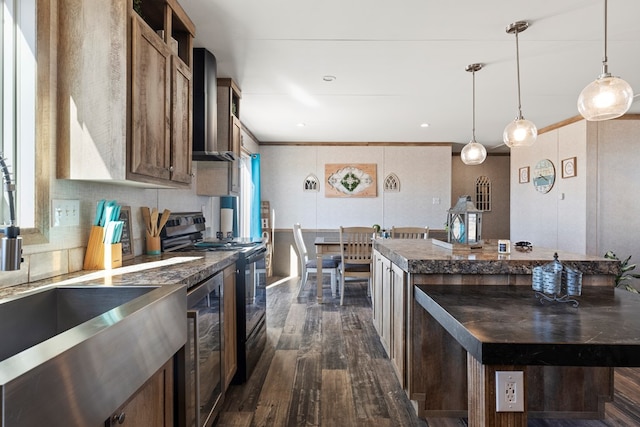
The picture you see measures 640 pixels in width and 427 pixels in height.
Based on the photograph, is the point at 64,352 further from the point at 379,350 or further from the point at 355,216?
the point at 355,216

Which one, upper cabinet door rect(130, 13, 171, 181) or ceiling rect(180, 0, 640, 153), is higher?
ceiling rect(180, 0, 640, 153)

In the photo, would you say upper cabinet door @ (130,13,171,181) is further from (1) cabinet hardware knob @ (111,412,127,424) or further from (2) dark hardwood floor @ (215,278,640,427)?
(2) dark hardwood floor @ (215,278,640,427)

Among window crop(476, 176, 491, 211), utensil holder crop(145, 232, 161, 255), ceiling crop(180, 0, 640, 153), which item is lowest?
utensil holder crop(145, 232, 161, 255)

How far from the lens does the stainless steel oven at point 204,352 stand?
4.77ft

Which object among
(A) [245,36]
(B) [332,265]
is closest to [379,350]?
(B) [332,265]

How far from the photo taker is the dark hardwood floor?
1.97 metres

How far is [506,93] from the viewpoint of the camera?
A: 149 inches

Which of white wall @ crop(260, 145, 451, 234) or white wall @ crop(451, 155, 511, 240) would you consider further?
white wall @ crop(451, 155, 511, 240)

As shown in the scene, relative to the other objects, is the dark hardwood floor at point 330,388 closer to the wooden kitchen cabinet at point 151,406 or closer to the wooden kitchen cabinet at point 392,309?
the wooden kitchen cabinet at point 392,309

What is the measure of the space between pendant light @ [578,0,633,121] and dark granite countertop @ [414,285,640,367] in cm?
98

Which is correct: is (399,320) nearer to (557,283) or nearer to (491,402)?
(557,283)

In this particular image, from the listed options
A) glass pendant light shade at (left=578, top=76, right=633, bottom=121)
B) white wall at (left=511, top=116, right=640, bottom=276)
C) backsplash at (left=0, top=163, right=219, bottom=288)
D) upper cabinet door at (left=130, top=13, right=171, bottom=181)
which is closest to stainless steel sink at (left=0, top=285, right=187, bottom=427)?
backsplash at (left=0, top=163, right=219, bottom=288)

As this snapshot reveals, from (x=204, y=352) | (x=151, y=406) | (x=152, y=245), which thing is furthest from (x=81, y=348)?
(x=152, y=245)

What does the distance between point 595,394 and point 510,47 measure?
2286 mm
